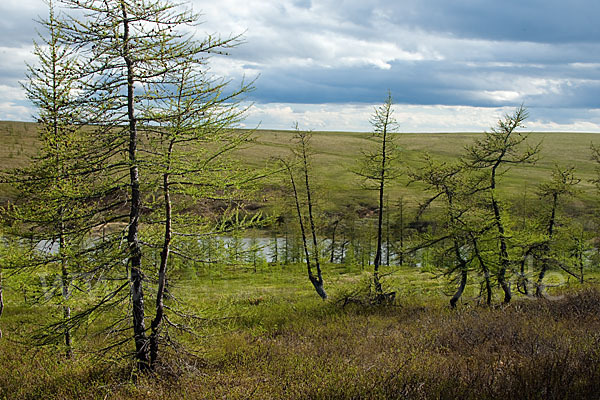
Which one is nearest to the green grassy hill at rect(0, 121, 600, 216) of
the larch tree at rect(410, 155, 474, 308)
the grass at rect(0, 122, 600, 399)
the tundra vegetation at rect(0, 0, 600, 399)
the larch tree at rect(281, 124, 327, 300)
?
the larch tree at rect(281, 124, 327, 300)

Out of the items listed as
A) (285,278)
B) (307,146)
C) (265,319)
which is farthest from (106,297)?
(285,278)

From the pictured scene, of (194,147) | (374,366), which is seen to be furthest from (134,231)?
(374,366)

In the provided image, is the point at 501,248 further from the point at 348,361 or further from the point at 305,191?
the point at 305,191

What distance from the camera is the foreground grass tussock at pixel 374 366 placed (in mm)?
5445

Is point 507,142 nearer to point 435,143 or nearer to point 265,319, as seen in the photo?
point 265,319

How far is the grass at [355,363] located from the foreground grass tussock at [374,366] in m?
0.02

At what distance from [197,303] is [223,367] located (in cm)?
142

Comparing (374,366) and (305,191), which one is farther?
(305,191)

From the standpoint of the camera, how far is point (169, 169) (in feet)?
22.8

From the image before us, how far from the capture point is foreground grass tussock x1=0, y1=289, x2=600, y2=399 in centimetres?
545

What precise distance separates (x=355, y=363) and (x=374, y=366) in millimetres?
737

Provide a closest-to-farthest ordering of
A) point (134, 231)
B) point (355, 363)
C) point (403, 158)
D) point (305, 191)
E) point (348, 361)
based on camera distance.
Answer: point (355, 363), point (348, 361), point (134, 231), point (305, 191), point (403, 158)

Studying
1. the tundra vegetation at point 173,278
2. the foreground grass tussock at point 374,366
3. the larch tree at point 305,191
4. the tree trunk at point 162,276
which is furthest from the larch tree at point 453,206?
the tree trunk at point 162,276

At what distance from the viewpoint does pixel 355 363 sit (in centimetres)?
725
